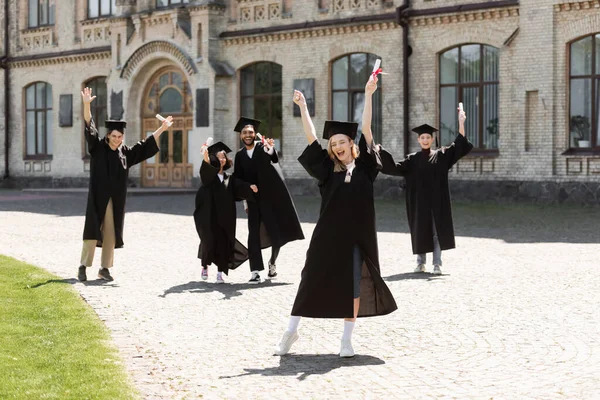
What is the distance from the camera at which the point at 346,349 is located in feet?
23.5

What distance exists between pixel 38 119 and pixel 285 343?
31.0 metres

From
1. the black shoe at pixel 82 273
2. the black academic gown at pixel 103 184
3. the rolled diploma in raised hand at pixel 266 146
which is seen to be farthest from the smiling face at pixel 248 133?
the black shoe at pixel 82 273

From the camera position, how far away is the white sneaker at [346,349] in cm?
715

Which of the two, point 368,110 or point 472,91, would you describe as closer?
point 368,110

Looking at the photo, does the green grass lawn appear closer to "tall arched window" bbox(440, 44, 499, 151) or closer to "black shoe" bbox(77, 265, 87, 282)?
"black shoe" bbox(77, 265, 87, 282)

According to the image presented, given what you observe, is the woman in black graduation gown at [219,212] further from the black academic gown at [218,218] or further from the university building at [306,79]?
the university building at [306,79]

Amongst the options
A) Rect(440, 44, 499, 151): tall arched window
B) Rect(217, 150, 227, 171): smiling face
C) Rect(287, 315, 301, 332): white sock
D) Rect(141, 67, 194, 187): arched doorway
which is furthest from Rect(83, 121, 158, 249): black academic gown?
Rect(141, 67, 194, 187): arched doorway

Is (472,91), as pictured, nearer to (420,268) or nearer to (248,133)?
(420,268)

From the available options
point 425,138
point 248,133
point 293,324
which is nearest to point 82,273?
point 248,133

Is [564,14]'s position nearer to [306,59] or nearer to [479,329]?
[306,59]

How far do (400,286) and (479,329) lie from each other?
281 cm

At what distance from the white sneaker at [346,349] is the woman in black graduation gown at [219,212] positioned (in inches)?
180

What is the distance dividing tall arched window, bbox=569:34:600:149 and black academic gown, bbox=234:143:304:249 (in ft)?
43.8

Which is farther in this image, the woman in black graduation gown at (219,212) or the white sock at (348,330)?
the woman in black graduation gown at (219,212)
